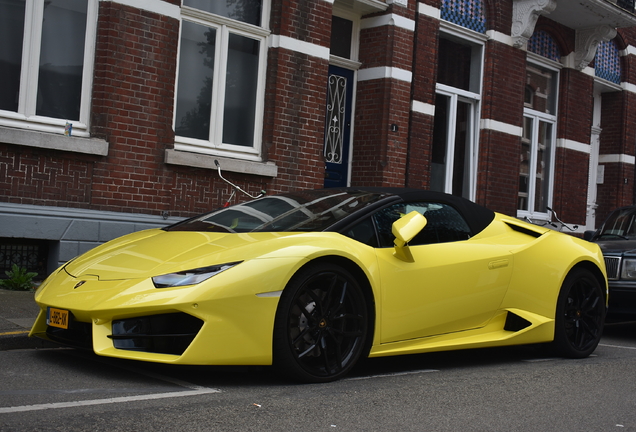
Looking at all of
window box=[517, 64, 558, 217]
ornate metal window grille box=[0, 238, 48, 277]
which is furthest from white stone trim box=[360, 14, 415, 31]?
ornate metal window grille box=[0, 238, 48, 277]

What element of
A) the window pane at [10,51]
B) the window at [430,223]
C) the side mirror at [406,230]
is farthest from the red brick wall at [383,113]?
the side mirror at [406,230]

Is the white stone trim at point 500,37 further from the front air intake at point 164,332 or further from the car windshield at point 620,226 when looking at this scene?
the front air intake at point 164,332

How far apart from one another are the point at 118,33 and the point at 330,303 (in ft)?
18.4

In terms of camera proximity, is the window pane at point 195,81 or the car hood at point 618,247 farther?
the window pane at point 195,81

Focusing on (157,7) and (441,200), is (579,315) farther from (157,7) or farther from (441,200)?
(157,7)

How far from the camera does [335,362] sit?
4969 mm

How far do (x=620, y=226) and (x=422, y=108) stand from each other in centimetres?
438

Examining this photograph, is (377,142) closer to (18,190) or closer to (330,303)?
(18,190)

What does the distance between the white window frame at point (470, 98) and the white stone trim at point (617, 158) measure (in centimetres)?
577

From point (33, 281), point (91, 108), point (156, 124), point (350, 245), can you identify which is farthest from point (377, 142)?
point (350, 245)

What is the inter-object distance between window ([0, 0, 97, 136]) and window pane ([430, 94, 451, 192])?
6.77m

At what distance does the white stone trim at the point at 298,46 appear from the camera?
36.0 feet

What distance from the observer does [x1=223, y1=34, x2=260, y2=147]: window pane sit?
10781mm

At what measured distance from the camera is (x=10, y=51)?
8742 millimetres
